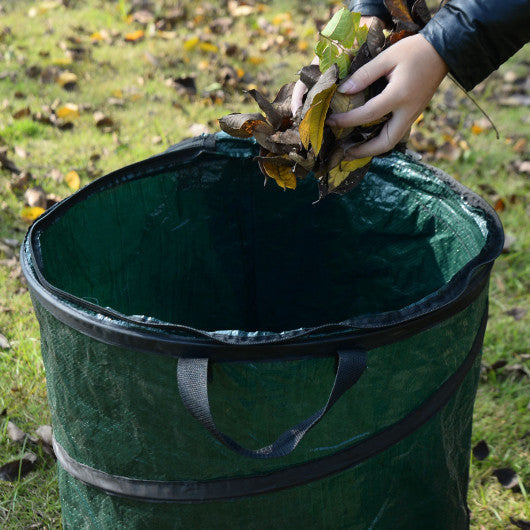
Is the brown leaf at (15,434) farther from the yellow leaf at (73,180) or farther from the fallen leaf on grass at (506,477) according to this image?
the fallen leaf on grass at (506,477)

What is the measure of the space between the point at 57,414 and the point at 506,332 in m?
1.55

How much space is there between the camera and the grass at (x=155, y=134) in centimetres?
191

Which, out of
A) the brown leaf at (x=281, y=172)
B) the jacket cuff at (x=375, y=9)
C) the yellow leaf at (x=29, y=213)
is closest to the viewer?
the brown leaf at (x=281, y=172)

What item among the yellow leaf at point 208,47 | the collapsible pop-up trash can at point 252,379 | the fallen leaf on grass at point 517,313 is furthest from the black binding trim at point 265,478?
the yellow leaf at point 208,47

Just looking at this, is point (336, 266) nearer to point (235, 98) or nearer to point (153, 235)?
point (153, 235)

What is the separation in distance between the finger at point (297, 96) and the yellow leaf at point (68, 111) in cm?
219

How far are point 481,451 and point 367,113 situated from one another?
1.16m

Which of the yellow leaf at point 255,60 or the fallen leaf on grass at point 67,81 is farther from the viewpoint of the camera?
the yellow leaf at point 255,60

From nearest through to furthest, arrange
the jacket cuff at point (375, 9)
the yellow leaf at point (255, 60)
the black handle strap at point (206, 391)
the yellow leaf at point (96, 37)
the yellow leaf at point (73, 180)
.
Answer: the black handle strap at point (206, 391)
the jacket cuff at point (375, 9)
the yellow leaf at point (73, 180)
the yellow leaf at point (255, 60)
the yellow leaf at point (96, 37)

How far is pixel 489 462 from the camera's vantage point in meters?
1.90

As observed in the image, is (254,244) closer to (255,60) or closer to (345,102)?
(345,102)

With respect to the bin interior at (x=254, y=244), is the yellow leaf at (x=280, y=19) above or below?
below

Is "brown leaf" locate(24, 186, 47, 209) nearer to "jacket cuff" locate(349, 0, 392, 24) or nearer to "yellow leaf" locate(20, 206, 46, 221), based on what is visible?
"yellow leaf" locate(20, 206, 46, 221)

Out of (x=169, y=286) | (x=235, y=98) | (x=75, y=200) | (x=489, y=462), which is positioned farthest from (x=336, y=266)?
(x=235, y=98)
